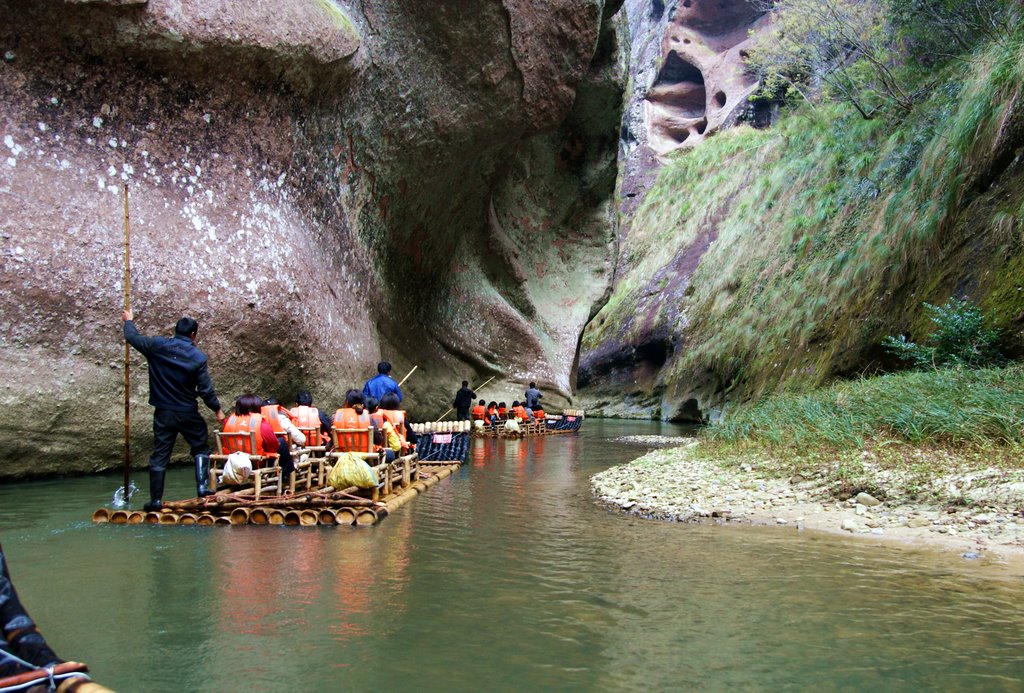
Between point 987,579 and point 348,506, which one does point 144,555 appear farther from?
point 987,579

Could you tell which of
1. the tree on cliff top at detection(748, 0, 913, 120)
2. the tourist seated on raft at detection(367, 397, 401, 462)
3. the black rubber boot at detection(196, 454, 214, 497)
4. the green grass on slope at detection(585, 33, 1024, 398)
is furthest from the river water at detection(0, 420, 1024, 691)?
the tree on cliff top at detection(748, 0, 913, 120)

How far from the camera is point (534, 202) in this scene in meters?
23.4

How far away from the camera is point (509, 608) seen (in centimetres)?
425

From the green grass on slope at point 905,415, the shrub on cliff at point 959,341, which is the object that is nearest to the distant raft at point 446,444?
the green grass on slope at point 905,415

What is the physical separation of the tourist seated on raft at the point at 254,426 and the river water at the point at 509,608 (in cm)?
109

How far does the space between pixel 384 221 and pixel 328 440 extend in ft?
21.6

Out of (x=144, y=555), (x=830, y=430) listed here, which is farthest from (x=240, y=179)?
(x=830, y=430)

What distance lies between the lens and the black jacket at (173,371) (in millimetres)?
7301

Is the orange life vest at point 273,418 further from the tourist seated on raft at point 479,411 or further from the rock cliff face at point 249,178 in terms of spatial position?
the tourist seated on raft at point 479,411

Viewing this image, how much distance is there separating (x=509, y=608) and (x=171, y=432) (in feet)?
14.3

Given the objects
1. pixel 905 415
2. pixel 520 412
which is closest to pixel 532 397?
pixel 520 412

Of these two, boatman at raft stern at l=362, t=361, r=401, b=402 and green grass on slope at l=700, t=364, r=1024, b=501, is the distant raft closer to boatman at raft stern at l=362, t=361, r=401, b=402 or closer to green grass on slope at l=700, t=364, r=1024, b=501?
boatman at raft stern at l=362, t=361, r=401, b=402

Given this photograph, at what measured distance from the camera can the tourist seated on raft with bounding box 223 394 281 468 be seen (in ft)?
23.8

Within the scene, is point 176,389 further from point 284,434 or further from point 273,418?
point 284,434
